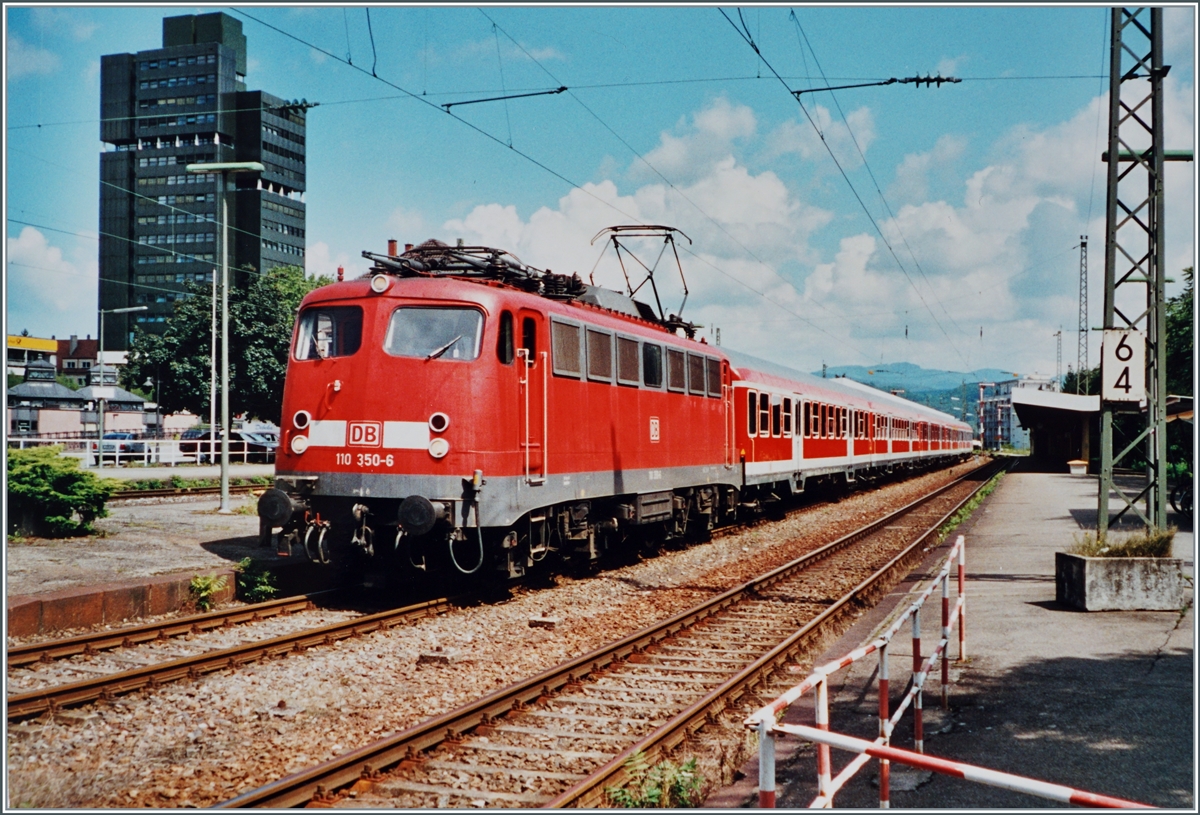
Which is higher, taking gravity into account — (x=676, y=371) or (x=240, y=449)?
(x=676, y=371)

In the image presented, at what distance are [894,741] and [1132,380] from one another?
694cm

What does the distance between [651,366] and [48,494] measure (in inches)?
360

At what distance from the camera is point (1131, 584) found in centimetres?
1138

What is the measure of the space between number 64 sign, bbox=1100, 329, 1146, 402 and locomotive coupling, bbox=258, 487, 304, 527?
941cm

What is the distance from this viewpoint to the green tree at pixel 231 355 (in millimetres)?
44469

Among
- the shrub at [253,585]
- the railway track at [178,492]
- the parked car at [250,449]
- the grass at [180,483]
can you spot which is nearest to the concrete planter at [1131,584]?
the shrub at [253,585]

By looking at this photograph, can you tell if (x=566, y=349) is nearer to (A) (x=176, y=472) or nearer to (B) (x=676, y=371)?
(B) (x=676, y=371)

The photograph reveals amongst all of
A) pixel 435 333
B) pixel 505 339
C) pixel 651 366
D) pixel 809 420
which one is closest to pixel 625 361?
pixel 651 366

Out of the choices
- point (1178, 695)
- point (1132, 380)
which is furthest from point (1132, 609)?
point (1178, 695)

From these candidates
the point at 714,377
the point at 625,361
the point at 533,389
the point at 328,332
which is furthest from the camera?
the point at 714,377

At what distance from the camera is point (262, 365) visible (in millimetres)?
44719

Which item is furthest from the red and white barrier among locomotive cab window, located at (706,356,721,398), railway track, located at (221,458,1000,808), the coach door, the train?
locomotive cab window, located at (706,356,721,398)

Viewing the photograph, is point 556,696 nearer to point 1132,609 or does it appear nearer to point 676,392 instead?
point 1132,609

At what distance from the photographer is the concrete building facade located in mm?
103812
